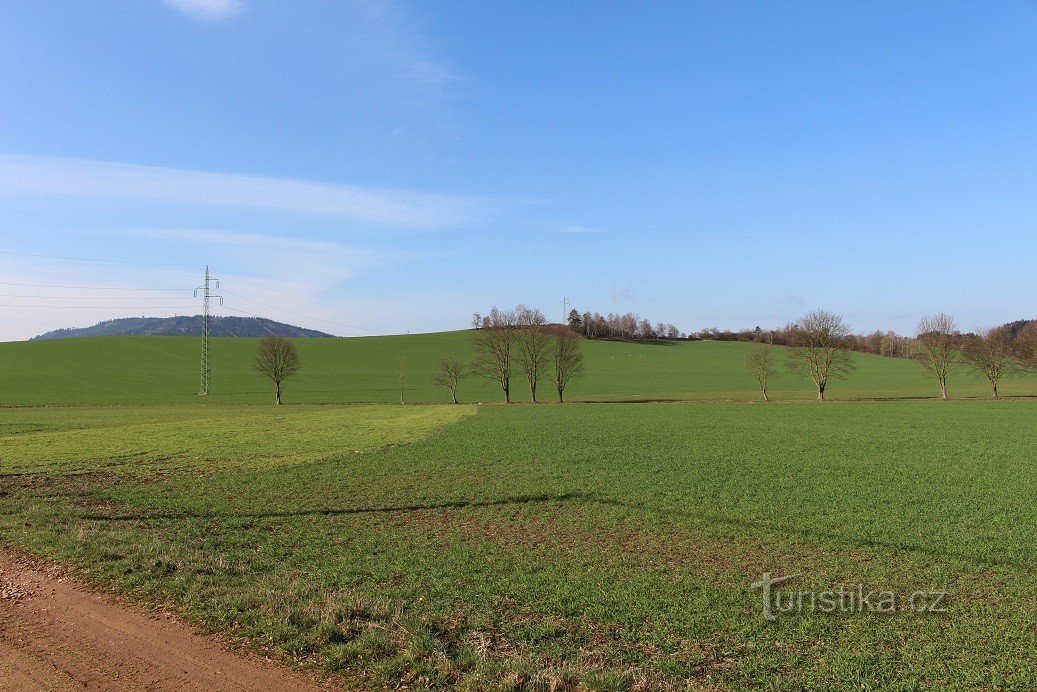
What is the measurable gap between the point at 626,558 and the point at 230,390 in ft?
242

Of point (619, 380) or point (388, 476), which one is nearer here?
point (388, 476)

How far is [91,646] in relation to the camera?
21.6ft

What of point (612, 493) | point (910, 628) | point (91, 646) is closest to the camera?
point (91, 646)

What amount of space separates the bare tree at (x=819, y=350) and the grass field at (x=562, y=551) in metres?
43.9

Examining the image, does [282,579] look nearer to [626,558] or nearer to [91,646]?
[91,646]

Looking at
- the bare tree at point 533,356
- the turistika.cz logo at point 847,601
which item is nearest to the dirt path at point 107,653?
the turistika.cz logo at point 847,601

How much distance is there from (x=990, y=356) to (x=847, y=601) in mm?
73701

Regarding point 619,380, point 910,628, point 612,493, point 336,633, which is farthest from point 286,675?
point 619,380

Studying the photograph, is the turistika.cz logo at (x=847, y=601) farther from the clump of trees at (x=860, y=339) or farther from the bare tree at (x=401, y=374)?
the clump of trees at (x=860, y=339)

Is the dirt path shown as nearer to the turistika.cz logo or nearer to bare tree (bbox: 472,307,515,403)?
the turistika.cz logo

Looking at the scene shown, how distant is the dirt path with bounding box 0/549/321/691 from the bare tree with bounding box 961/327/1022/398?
7932 centimetres

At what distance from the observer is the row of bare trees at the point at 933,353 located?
67125 millimetres

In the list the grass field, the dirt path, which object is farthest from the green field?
the dirt path

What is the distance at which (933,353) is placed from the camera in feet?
224
